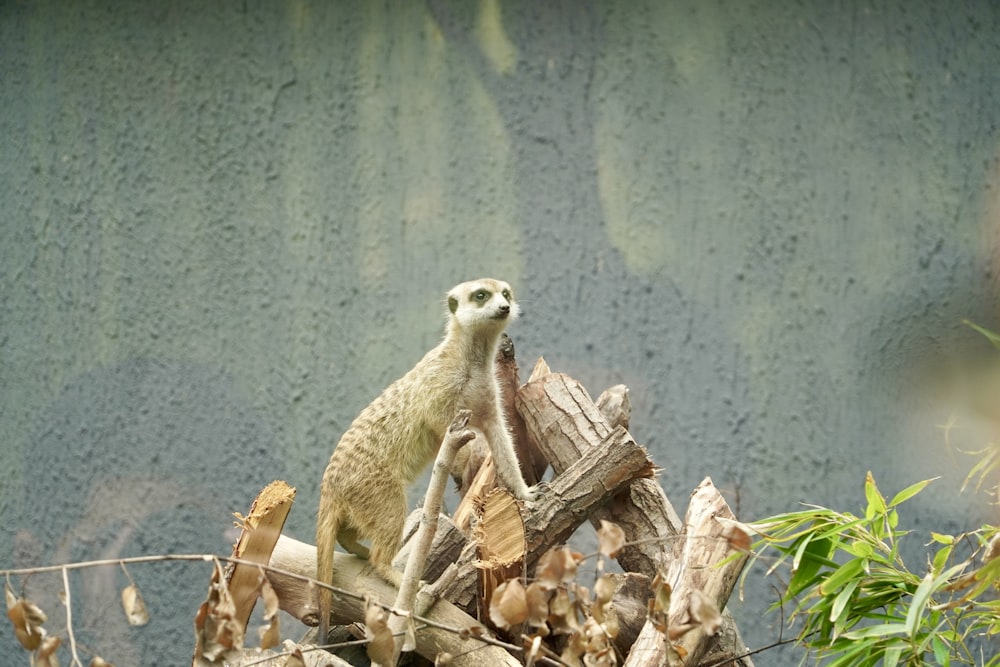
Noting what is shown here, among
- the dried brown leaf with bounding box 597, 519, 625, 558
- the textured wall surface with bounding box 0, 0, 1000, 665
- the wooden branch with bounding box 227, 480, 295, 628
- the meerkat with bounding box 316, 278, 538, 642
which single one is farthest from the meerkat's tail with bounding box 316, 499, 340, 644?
the textured wall surface with bounding box 0, 0, 1000, 665

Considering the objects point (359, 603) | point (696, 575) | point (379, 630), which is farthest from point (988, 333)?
point (379, 630)

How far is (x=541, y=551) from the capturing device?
2631mm

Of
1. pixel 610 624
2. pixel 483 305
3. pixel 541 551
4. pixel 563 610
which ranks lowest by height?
pixel 541 551

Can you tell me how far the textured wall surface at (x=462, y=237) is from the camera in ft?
13.2

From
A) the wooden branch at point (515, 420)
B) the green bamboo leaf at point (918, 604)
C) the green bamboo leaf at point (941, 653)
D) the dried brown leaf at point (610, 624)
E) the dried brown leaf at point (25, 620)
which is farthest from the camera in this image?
the wooden branch at point (515, 420)

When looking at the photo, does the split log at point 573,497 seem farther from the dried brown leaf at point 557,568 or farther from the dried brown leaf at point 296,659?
the dried brown leaf at point 557,568

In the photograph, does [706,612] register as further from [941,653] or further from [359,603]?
[359,603]

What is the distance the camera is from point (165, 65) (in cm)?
435

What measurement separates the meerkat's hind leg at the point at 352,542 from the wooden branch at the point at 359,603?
0.09 feet

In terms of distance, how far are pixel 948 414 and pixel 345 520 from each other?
2498 millimetres

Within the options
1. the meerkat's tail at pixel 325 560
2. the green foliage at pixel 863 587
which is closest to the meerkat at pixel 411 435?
the meerkat's tail at pixel 325 560

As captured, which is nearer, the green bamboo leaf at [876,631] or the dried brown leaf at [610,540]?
the dried brown leaf at [610,540]

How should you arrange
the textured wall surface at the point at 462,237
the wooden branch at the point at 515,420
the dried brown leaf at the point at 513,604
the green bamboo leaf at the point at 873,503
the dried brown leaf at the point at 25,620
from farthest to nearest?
the textured wall surface at the point at 462,237 → the wooden branch at the point at 515,420 → the green bamboo leaf at the point at 873,503 → the dried brown leaf at the point at 513,604 → the dried brown leaf at the point at 25,620

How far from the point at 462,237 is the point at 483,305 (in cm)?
141
